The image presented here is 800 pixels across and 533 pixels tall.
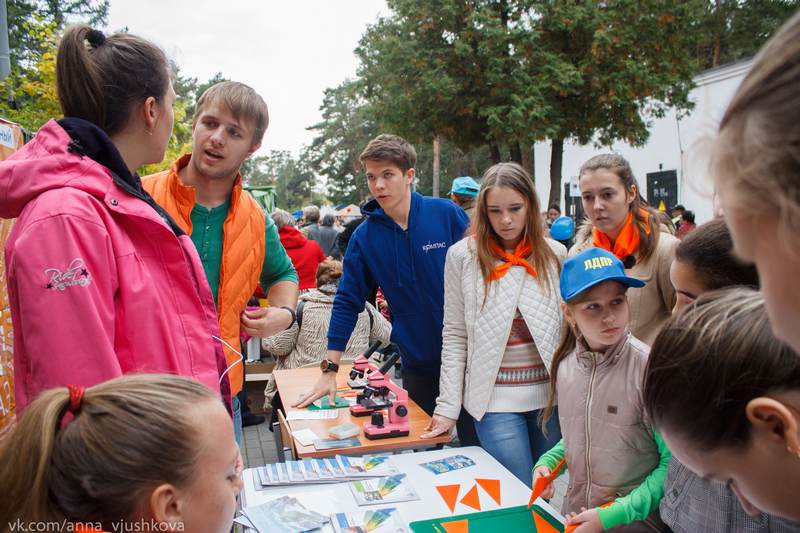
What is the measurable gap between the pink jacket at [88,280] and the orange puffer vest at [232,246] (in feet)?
2.19

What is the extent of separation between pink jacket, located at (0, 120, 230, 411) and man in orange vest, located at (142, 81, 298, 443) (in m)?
0.67

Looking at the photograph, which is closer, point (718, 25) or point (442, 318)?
point (442, 318)

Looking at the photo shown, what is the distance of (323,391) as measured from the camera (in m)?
3.10

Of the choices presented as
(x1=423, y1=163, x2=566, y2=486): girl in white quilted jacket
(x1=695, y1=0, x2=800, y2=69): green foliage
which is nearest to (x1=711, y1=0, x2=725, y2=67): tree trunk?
(x1=695, y1=0, x2=800, y2=69): green foliage

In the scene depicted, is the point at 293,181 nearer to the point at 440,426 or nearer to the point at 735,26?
the point at 735,26

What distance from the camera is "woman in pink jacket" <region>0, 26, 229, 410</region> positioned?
120 centimetres

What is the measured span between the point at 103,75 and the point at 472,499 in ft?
5.50

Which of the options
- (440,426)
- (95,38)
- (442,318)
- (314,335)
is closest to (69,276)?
(95,38)

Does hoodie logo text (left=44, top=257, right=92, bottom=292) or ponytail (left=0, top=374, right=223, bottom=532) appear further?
hoodie logo text (left=44, top=257, right=92, bottom=292)

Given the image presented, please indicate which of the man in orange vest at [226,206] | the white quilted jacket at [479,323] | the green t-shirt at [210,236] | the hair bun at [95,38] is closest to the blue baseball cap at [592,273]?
the white quilted jacket at [479,323]

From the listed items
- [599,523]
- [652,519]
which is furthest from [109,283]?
[652,519]

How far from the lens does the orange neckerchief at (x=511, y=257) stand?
8.52ft

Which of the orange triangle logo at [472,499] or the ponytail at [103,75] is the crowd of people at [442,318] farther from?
the orange triangle logo at [472,499]

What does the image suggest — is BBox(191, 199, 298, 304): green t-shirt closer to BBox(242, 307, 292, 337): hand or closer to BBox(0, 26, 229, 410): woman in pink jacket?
BBox(242, 307, 292, 337): hand
